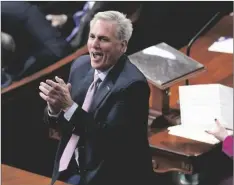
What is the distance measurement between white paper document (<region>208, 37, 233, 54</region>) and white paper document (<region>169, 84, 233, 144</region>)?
0.82 meters

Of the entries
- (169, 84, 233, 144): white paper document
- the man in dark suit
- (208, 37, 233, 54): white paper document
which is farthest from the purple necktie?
(208, 37, 233, 54): white paper document

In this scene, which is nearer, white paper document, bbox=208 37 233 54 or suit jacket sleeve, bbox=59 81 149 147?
suit jacket sleeve, bbox=59 81 149 147

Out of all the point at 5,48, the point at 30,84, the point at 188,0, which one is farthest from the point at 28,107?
the point at 188,0

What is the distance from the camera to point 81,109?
75.0 inches

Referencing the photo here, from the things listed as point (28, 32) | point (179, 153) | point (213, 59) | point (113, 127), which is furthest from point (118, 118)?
point (213, 59)

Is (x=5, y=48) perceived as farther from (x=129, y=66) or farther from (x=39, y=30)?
(x=129, y=66)

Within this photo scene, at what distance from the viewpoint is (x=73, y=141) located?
2.03m

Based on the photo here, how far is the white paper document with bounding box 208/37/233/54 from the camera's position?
350 centimetres

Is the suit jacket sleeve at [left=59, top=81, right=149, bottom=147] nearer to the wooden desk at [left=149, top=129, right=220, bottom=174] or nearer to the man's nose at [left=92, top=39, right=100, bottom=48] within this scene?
the man's nose at [left=92, top=39, right=100, bottom=48]

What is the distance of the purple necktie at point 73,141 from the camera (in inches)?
77.9

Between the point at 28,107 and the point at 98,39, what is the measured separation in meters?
1.15

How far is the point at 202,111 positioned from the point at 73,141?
2.53 feet

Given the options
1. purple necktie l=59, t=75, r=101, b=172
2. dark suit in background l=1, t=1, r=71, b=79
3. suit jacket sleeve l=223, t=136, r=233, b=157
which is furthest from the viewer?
dark suit in background l=1, t=1, r=71, b=79

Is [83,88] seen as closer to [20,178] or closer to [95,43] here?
[95,43]
